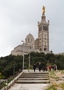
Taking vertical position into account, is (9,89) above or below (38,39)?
below

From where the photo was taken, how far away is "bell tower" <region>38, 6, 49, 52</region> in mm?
187125

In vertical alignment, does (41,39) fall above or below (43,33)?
below

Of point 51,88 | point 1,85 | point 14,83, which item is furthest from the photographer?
point 14,83

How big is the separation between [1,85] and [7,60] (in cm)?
9727

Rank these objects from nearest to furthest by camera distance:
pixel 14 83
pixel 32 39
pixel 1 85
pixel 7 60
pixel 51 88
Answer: pixel 51 88 < pixel 1 85 < pixel 14 83 < pixel 7 60 < pixel 32 39

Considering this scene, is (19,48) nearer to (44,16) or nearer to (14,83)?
(44,16)

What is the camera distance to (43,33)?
19338 cm

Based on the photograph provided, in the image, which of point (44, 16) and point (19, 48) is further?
point (44, 16)

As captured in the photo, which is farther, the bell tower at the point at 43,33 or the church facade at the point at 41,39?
the bell tower at the point at 43,33

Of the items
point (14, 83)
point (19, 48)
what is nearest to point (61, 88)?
point (14, 83)

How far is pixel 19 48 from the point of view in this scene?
160500 millimetres

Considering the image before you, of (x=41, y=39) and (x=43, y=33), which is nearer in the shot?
(x=41, y=39)

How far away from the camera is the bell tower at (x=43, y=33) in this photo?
187125mm

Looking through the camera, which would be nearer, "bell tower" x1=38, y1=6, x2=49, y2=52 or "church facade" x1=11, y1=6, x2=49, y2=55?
"church facade" x1=11, y1=6, x2=49, y2=55
